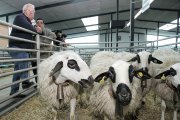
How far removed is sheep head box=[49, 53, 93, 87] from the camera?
121 inches

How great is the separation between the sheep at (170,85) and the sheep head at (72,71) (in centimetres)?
112

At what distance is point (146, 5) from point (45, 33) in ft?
9.09

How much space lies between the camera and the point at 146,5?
20.1 feet

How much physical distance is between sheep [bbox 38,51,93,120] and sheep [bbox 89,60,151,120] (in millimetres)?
244

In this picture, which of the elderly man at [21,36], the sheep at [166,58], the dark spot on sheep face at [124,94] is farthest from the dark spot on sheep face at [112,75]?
the elderly man at [21,36]

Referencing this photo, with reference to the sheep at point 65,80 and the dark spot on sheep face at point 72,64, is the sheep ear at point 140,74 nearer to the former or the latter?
the sheep at point 65,80

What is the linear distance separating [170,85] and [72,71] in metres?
1.48

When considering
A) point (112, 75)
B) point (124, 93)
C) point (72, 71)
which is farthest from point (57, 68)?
point (124, 93)

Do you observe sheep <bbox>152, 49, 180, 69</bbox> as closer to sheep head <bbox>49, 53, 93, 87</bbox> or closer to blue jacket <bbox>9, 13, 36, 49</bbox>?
sheep head <bbox>49, 53, 93, 87</bbox>

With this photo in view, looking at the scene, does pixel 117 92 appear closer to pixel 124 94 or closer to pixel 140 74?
pixel 124 94

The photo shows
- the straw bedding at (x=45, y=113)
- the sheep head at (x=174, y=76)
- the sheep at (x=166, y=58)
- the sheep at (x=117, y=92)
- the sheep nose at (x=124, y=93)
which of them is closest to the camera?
the sheep nose at (x=124, y=93)

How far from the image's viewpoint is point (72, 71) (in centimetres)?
315

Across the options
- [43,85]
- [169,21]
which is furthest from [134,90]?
[169,21]

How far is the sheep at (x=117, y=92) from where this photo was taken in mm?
2767
